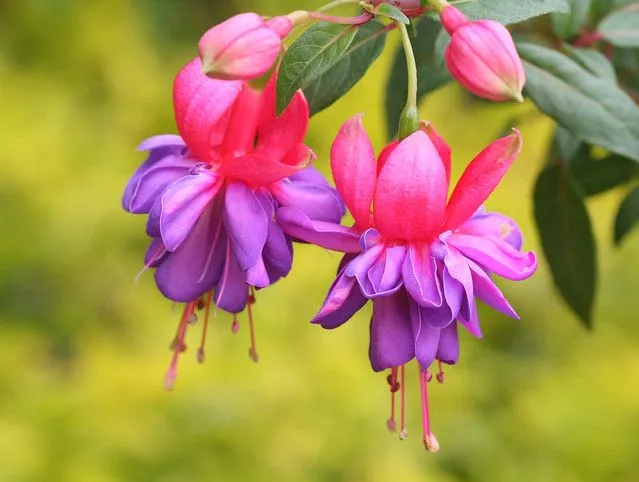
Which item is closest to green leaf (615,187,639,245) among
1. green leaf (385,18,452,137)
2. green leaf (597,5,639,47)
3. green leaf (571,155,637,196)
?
green leaf (571,155,637,196)

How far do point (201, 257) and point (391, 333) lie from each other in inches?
6.0

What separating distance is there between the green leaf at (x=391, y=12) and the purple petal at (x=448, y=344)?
214 millimetres

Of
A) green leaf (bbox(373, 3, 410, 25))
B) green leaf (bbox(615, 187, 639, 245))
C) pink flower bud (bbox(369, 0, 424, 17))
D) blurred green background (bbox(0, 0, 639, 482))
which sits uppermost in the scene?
green leaf (bbox(373, 3, 410, 25))

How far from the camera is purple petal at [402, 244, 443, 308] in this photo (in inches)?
23.6

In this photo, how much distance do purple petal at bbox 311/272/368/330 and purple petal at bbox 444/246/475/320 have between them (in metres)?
0.06

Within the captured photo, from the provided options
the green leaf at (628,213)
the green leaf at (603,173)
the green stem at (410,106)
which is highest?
the green stem at (410,106)

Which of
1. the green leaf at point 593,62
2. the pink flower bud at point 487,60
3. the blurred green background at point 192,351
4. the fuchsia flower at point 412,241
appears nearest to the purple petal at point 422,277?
the fuchsia flower at point 412,241

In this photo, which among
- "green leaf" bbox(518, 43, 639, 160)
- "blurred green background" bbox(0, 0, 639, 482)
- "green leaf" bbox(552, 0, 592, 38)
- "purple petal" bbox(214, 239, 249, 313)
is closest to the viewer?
"purple petal" bbox(214, 239, 249, 313)

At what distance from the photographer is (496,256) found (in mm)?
626

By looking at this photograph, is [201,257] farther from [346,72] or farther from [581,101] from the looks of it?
[581,101]

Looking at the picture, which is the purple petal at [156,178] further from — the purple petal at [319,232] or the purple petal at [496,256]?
the purple petal at [496,256]

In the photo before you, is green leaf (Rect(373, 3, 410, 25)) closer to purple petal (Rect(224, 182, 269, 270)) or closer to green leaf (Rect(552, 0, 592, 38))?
purple petal (Rect(224, 182, 269, 270))

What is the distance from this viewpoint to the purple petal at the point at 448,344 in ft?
2.11

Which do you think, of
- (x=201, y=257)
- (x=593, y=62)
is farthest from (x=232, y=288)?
(x=593, y=62)
